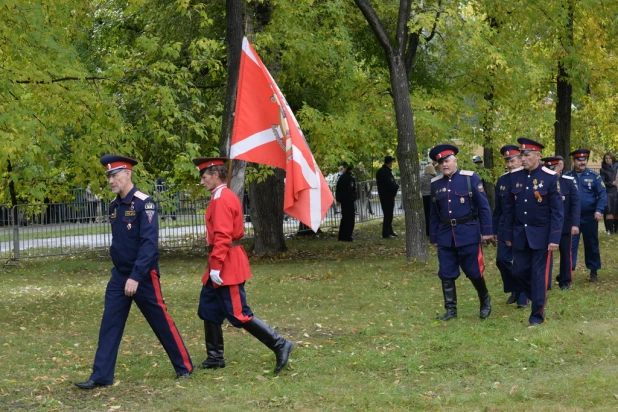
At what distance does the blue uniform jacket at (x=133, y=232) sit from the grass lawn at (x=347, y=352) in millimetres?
1095

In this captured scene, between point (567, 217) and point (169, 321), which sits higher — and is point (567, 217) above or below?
above

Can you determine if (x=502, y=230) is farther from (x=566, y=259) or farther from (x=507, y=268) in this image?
(x=566, y=259)

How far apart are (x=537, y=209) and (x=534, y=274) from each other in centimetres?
79

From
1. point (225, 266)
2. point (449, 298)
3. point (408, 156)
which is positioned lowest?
point (449, 298)

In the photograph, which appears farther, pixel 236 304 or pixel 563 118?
pixel 563 118

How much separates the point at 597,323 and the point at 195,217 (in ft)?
50.9

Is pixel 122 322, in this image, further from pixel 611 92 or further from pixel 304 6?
pixel 611 92

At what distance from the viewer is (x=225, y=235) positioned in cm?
856

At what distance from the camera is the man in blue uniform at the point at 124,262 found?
8430mm

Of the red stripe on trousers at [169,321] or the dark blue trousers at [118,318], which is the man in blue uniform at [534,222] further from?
the dark blue trousers at [118,318]

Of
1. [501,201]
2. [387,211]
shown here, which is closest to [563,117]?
[387,211]

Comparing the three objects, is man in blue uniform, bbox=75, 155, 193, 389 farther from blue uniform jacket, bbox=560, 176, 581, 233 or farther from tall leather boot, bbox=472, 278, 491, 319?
blue uniform jacket, bbox=560, 176, 581, 233

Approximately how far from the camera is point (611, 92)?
30531 millimetres

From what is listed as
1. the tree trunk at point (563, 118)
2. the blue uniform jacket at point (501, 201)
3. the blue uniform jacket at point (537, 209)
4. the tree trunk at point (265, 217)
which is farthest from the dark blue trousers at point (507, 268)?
the tree trunk at point (563, 118)
